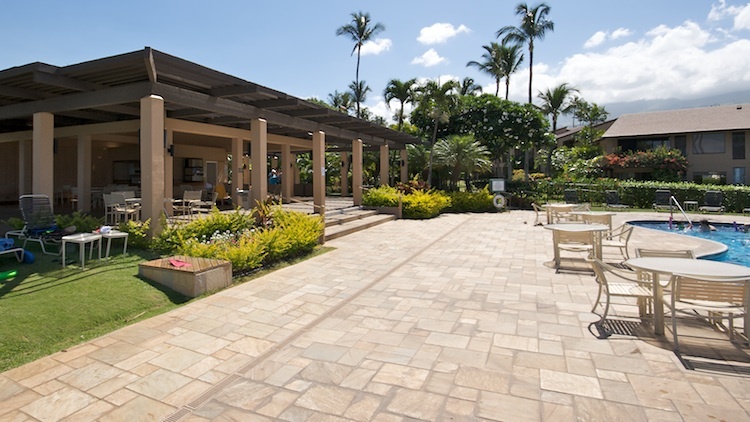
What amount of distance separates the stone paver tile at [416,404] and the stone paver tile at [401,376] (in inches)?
4.1

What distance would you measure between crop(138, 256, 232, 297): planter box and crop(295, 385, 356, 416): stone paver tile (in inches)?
120

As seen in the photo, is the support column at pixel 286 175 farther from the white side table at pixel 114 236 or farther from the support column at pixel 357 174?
the white side table at pixel 114 236

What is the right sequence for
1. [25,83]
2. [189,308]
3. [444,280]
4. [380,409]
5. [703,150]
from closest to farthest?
[380,409], [189,308], [444,280], [25,83], [703,150]

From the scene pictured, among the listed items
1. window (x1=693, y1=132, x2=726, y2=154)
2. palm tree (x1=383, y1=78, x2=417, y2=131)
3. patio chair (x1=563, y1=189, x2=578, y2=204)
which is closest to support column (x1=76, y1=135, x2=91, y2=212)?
palm tree (x1=383, y1=78, x2=417, y2=131)

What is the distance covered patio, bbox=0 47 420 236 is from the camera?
7.25m

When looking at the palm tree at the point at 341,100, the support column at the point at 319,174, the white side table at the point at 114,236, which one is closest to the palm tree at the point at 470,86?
the palm tree at the point at 341,100

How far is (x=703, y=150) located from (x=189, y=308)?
3190cm

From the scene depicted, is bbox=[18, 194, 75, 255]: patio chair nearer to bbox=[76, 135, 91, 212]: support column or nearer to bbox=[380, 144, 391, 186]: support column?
bbox=[76, 135, 91, 212]: support column

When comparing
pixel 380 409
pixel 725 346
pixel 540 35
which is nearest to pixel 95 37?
pixel 380 409

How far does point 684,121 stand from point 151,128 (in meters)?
32.6

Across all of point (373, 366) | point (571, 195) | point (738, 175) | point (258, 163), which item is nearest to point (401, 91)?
point (571, 195)

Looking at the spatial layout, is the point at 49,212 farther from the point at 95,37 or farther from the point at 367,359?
the point at 367,359

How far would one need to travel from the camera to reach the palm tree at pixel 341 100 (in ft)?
128

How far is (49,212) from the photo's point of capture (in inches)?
296
